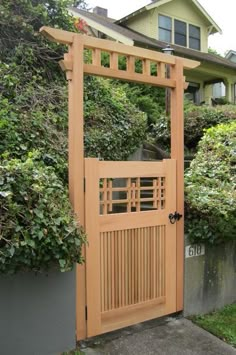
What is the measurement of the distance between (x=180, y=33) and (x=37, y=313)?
15123 millimetres

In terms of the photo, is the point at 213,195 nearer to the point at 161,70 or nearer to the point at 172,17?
the point at 161,70

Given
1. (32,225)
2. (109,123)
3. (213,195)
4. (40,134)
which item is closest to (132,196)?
(213,195)

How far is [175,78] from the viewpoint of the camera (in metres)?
3.92

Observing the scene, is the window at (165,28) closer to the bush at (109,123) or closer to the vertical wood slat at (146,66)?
the bush at (109,123)

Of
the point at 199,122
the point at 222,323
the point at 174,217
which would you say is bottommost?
the point at 222,323

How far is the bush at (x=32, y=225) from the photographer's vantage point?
2562 mm

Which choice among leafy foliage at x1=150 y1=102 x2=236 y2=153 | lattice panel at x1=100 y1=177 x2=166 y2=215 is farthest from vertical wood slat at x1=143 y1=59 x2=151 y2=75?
leafy foliage at x1=150 y1=102 x2=236 y2=153

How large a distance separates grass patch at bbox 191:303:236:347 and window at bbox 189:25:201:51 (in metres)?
14.2

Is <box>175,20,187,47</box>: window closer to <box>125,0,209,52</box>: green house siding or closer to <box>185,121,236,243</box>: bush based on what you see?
<box>125,0,209,52</box>: green house siding

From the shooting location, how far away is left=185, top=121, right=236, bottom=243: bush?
3.87 m

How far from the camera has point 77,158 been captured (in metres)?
3.27

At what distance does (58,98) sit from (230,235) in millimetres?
3015

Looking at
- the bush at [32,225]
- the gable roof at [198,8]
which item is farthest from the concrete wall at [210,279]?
the gable roof at [198,8]

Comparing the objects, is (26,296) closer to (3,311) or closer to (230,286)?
(3,311)
